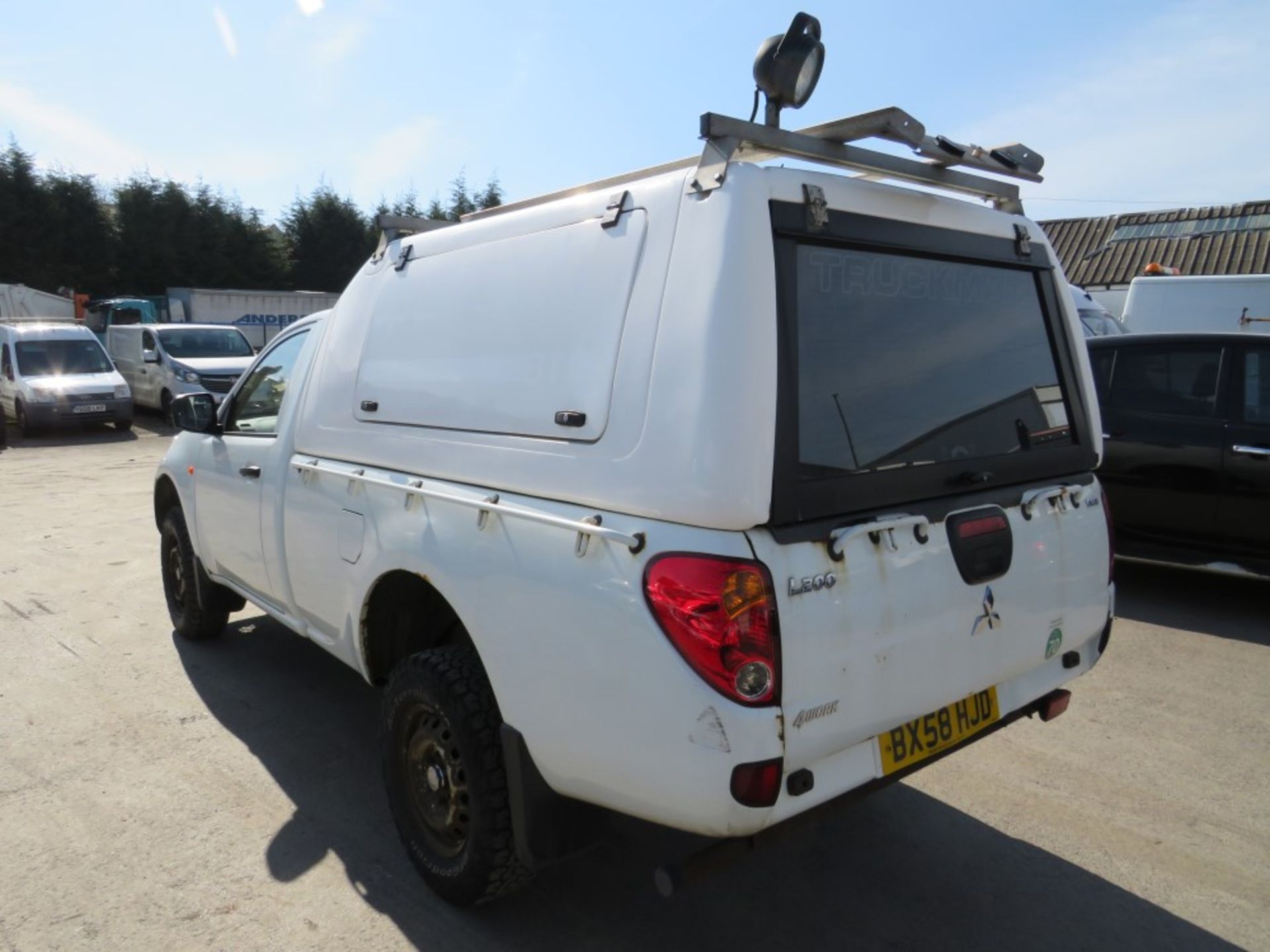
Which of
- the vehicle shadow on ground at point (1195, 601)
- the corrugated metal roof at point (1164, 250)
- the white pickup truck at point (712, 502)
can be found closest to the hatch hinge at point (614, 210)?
the white pickup truck at point (712, 502)

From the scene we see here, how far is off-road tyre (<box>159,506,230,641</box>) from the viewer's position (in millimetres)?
4957

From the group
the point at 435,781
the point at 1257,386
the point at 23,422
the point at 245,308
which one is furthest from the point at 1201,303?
the point at 245,308

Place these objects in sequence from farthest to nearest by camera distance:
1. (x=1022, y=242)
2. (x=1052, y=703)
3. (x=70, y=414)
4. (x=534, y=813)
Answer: (x=70, y=414), (x=1022, y=242), (x=1052, y=703), (x=534, y=813)

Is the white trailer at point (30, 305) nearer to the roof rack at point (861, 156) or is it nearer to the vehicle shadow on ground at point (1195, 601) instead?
the vehicle shadow on ground at point (1195, 601)

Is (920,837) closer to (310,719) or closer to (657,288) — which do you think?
(657,288)

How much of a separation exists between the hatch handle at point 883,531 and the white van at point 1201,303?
33.9ft

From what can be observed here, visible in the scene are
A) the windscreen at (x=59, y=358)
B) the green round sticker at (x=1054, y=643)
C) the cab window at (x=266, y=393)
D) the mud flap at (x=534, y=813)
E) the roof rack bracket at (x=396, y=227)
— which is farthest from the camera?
the windscreen at (x=59, y=358)

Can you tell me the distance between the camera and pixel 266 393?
13.9ft

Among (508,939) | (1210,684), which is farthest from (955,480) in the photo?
(1210,684)

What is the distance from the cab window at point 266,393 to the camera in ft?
13.3

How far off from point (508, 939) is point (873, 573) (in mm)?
1553

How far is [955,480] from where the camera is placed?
100 inches

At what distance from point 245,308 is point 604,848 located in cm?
2592

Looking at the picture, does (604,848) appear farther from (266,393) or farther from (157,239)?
(157,239)
